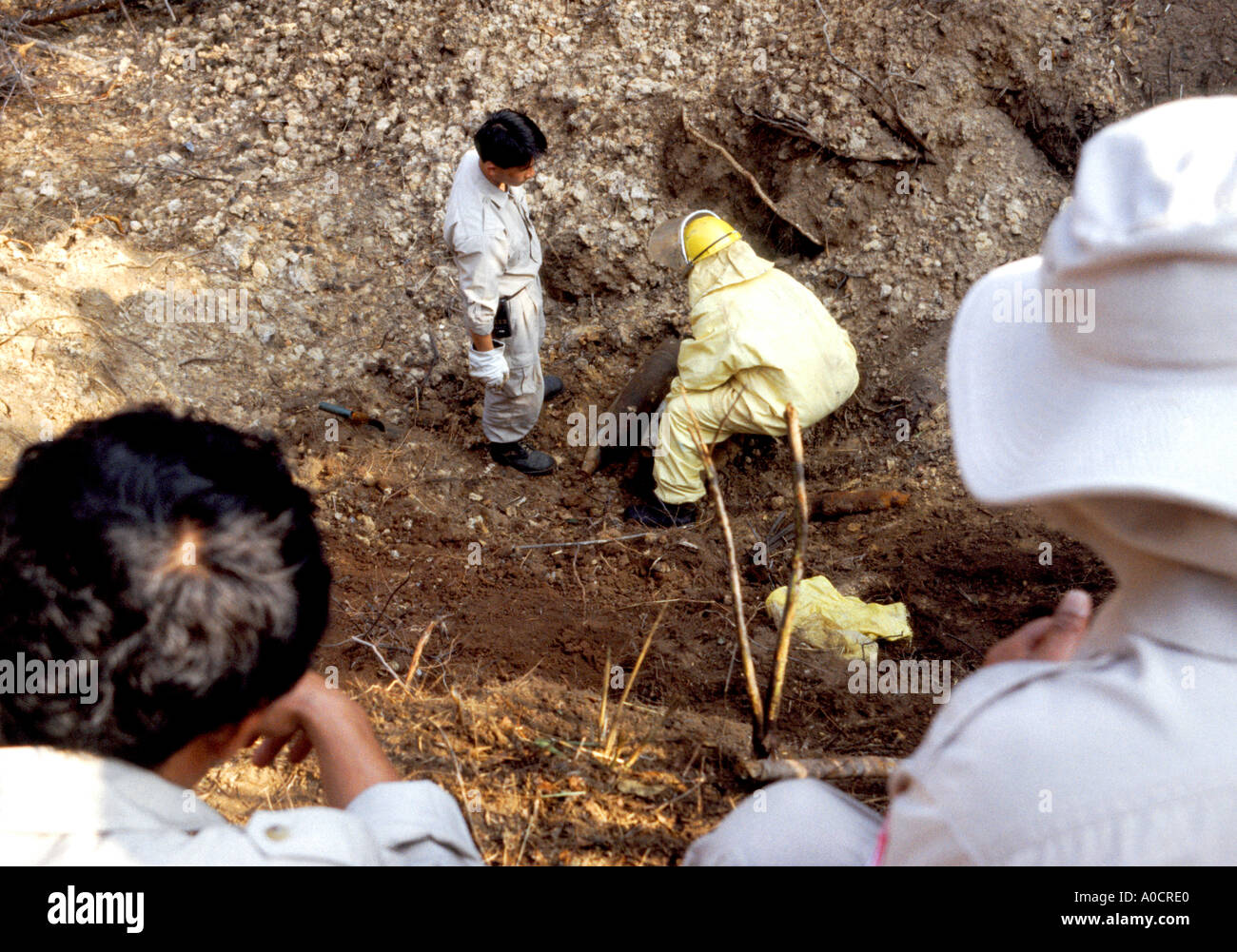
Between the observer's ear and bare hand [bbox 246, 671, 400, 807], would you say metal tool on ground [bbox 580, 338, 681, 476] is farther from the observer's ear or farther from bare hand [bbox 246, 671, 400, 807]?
the observer's ear

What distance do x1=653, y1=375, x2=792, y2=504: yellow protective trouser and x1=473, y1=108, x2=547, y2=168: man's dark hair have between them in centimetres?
132

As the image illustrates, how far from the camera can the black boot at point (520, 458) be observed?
4707 millimetres

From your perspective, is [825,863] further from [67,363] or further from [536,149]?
[67,363]

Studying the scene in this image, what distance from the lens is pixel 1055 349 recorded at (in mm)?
997

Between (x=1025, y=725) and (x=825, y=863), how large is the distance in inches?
21.9

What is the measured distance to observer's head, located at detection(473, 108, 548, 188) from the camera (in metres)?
3.69

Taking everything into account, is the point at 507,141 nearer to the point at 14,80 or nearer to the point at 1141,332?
the point at 1141,332

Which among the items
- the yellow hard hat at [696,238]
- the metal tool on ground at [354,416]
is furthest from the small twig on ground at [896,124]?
the metal tool on ground at [354,416]

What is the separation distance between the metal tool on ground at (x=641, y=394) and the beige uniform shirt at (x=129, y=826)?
12.2ft

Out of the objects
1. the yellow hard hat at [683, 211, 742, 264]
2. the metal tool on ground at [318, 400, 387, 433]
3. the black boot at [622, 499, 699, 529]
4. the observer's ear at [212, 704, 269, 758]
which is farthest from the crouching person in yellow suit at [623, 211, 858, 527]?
the observer's ear at [212, 704, 269, 758]

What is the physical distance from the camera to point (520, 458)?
4.72 m

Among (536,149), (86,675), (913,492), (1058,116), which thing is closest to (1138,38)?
(1058,116)

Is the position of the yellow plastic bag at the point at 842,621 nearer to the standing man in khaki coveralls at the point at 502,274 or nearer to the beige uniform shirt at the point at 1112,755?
the standing man in khaki coveralls at the point at 502,274

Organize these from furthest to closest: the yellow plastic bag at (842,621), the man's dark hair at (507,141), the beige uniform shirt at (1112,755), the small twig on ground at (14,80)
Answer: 1. the small twig on ground at (14,80)
2. the man's dark hair at (507,141)
3. the yellow plastic bag at (842,621)
4. the beige uniform shirt at (1112,755)
